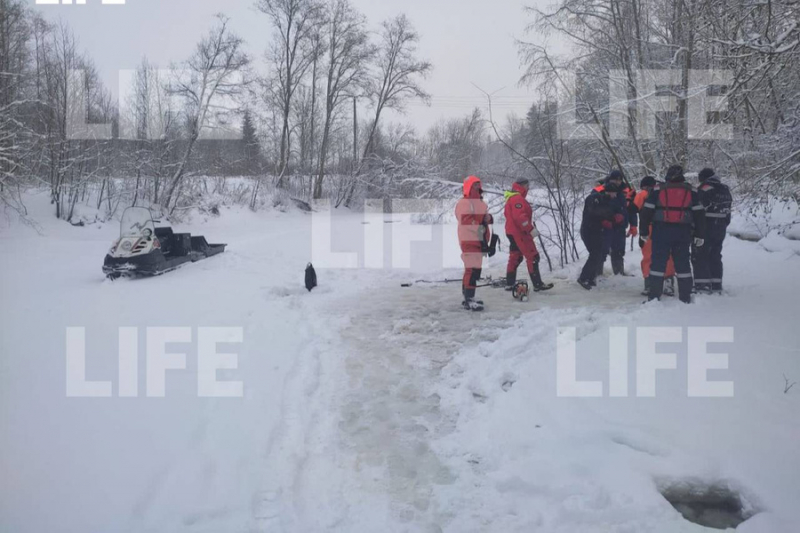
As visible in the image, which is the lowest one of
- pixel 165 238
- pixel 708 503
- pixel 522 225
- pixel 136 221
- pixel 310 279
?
pixel 708 503

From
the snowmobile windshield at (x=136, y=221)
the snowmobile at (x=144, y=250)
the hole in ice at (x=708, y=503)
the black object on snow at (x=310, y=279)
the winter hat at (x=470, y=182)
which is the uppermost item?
the winter hat at (x=470, y=182)

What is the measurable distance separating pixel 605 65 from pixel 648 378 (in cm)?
1069

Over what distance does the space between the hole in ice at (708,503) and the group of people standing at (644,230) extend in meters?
3.89

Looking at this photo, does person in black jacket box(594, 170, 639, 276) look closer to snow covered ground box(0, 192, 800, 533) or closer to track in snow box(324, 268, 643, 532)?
track in snow box(324, 268, 643, 532)

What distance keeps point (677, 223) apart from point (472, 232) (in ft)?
8.52

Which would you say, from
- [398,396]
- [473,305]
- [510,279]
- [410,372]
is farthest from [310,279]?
[398,396]

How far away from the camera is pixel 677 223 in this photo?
20.4ft

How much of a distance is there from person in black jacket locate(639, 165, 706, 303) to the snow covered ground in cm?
52

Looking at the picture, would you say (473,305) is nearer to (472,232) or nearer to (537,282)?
(472,232)

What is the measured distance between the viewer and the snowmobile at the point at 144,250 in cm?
947

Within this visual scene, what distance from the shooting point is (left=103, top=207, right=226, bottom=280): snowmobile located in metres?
9.47

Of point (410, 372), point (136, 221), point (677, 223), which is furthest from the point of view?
point (136, 221)

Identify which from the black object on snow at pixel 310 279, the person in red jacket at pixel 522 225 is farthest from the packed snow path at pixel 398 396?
the black object on snow at pixel 310 279

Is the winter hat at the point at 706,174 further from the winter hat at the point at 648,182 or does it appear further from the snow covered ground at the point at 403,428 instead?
the snow covered ground at the point at 403,428
